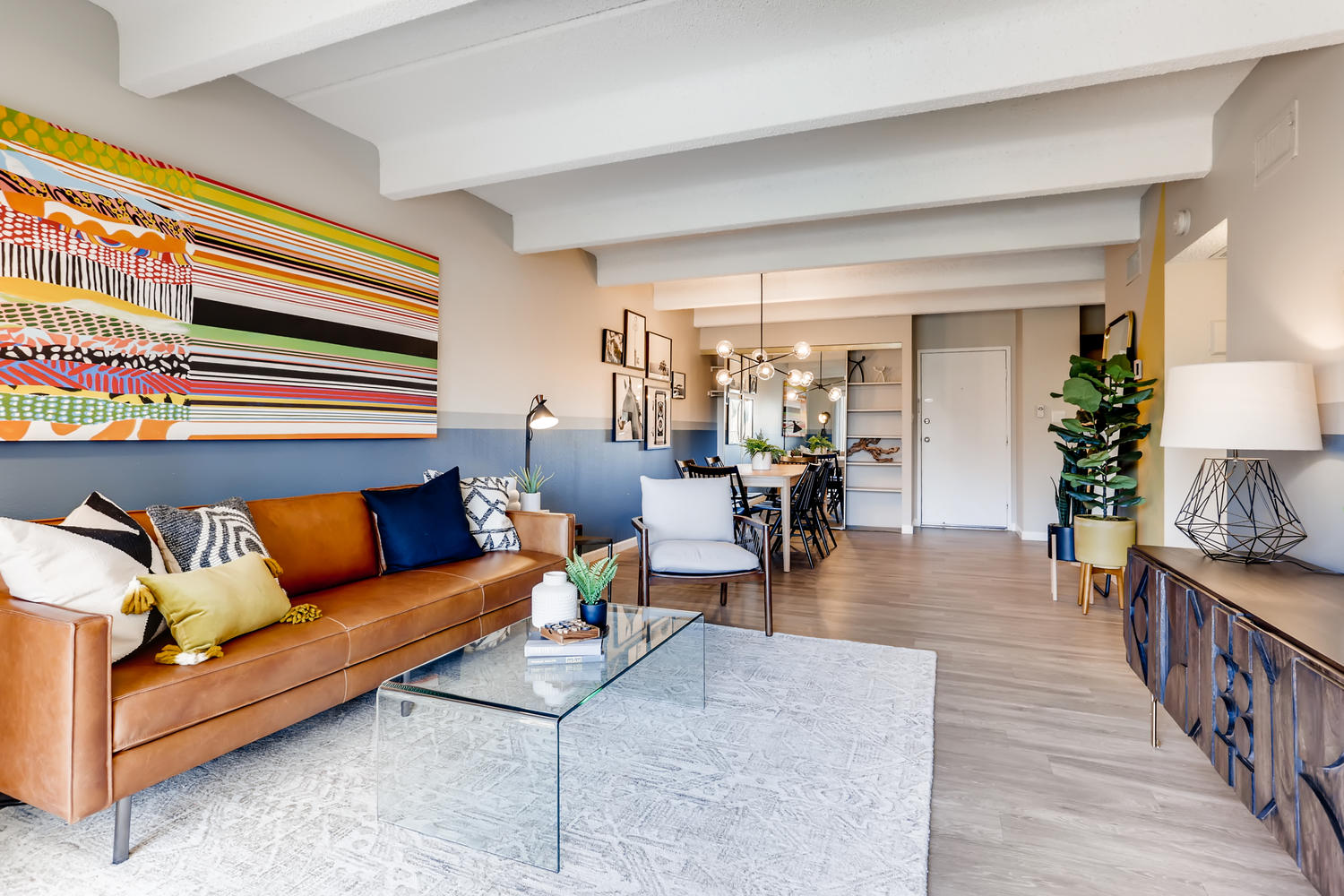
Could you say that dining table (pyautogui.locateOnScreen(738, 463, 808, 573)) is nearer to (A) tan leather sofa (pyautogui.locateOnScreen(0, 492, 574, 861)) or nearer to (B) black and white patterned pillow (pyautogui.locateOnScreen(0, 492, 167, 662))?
(A) tan leather sofa (pyautogui.locateOnScreen(0, 492, 574, 861))

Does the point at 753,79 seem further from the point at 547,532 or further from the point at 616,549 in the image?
the point at 616,549

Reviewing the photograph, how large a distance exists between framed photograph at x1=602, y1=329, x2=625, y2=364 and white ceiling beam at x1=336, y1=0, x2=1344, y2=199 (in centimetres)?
276

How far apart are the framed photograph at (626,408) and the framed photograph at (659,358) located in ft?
1.12

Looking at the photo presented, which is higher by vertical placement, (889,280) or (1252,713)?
(889,280)

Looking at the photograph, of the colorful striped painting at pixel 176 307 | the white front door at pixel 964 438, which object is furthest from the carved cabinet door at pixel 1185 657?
the white front door at pixel 964 438

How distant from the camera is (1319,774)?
1.33 meters

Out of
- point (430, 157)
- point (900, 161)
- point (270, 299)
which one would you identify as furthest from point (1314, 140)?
point (270, 299)

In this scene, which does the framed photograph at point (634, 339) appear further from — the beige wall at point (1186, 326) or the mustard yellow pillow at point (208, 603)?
the mustard yellow pillow at point (208, 603)

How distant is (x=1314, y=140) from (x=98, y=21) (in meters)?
4.59

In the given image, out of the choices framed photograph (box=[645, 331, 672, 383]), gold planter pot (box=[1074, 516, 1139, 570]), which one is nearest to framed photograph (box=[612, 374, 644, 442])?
framed photograph (box=[645, 331, 672, 383])

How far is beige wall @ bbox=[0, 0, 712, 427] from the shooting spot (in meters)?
2.48

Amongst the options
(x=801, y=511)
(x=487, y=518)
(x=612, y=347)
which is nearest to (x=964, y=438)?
(x=801, y=511)

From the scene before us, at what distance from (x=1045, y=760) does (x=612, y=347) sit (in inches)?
198

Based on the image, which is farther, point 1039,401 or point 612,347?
point 1039,401
